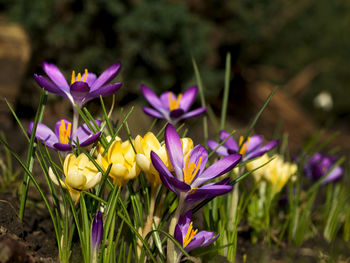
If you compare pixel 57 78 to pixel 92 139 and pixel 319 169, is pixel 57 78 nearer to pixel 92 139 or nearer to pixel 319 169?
pixel 92 139

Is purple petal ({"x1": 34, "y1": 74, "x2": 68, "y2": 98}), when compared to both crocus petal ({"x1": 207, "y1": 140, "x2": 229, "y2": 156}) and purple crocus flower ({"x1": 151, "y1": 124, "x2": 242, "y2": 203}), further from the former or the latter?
crocus petal ({"x1": 207, "y1": 140, "x2": 229, "y2": 156})

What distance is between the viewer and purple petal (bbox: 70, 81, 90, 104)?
0.87 m

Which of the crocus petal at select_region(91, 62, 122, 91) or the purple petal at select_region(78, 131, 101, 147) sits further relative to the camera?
the crocus petal at select_region(91, 62, 122, 91)

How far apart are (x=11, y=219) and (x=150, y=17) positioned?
7.93 feet

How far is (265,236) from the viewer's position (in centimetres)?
143

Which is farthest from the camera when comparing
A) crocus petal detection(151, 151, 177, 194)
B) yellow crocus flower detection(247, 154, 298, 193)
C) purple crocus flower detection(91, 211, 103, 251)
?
yellow crocus flower detection(247, 154, 298, 193)

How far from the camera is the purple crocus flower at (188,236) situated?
0.83 m

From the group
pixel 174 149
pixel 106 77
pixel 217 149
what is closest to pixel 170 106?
pixel 217 149

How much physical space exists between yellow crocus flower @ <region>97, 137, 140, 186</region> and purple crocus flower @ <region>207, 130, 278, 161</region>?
291mm

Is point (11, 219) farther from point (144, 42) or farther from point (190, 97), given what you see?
point (144, 42)

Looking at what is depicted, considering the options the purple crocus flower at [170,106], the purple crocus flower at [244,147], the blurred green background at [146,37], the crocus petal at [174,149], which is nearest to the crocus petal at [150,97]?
the purple crocus flower at [170,106]

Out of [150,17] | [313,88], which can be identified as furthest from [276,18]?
[150,17]

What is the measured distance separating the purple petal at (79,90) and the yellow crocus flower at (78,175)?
14 centimetres

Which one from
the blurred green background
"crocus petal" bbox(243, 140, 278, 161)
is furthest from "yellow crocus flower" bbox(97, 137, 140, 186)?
the blurred green background
